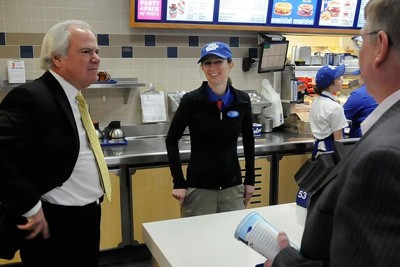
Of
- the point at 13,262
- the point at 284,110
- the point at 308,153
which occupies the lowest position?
the point at 13,262

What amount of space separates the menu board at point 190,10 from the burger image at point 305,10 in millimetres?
896

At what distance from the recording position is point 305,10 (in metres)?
3.91

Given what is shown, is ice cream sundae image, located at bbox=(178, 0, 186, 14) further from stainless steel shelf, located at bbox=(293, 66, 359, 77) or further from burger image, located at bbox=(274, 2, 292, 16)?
stainless steel shelf, located at bbox=(293, 66, 359, 77)

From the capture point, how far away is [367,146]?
69 cm

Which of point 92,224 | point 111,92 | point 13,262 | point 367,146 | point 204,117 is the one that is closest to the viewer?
point 367,146

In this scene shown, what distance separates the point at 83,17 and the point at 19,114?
208 cm

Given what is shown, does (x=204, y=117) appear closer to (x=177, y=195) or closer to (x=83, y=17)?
(x=177, y=195)

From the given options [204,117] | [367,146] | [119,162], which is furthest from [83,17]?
[367,146]

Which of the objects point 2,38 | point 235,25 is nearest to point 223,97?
point 235,25

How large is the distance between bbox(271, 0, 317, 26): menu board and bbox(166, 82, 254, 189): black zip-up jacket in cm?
177

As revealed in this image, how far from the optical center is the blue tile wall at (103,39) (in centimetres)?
348

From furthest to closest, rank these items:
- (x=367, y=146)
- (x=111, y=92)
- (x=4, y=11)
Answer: (x=111, y=92) → (x=4, y=11) → (x=367, y=146)

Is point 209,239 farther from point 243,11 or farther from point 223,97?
point 243,11

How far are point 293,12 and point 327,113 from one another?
1.20 metres
